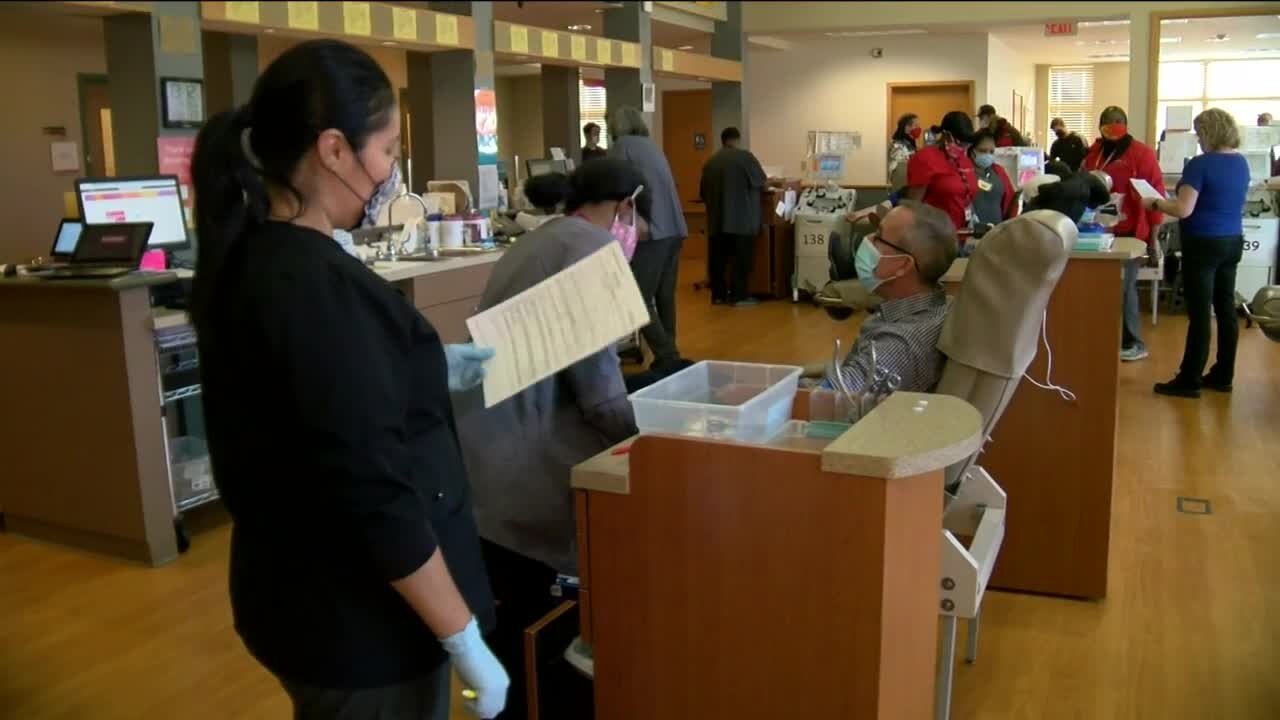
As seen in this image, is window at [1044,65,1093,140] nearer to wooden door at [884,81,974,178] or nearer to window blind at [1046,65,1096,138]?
window blind at [1046,65,1096,138]

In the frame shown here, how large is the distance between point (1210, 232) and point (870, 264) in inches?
130

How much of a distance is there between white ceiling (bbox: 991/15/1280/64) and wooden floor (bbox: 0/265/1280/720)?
21.1 ft

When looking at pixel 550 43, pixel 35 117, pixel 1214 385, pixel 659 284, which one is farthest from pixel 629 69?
pixel 35 117

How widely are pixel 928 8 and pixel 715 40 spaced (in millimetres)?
6357

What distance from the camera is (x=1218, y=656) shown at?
2.67 metres

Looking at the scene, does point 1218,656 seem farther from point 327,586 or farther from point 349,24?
point 349,24

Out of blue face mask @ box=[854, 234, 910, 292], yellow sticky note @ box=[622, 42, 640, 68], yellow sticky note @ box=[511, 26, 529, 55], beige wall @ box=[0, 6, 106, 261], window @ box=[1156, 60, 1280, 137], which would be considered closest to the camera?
blue face mask @ box=[854, 234, 910, 292]

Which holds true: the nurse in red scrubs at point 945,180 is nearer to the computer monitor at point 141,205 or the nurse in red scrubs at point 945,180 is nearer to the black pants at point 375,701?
the computer monitor at point 141,205

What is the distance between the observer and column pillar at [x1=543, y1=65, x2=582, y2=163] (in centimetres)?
888

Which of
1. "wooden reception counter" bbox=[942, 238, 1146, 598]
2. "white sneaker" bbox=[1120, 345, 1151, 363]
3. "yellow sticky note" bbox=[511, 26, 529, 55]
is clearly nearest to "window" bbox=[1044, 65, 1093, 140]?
"white sneaker" bbox=[1120, 345, 1151, 363]

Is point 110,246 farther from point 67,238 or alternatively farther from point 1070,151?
point 1070,151

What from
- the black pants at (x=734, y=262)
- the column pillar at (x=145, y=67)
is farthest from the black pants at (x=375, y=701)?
the black pants at (x=734, y=262)

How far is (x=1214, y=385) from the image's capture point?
17.6 feet

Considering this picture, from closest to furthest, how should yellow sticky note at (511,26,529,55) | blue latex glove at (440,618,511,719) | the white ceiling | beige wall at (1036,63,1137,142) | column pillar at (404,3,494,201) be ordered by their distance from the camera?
1. blue latex glove at (440,618,511,719)
2. column pillar at (404,3,494,201)
3. yellow sticky note at (511,26,529,55)
4. the white ceiling
5. beige wall at (1036,63,1137,142)
